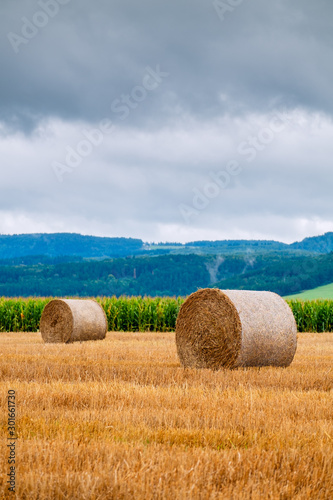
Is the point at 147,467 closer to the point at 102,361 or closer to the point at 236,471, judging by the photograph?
the point at 236,471

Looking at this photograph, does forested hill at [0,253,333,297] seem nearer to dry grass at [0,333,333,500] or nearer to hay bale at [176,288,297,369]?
A: hay bale at [176,288,297,369]

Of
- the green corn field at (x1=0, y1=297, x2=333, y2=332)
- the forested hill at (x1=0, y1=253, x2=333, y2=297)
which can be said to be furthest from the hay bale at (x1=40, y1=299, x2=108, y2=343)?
the forested hill at (x1=0, y1=253, x2=333, y2=297)

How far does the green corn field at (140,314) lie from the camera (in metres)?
28.2

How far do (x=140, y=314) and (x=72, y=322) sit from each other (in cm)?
896

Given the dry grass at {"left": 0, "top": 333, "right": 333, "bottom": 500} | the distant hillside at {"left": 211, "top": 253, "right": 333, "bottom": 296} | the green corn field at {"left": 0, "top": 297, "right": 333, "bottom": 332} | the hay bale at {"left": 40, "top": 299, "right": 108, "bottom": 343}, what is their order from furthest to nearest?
the distant hillside at {"left": 211, "top": 253, "right": 333, "bottom": 296}, the green corn field at {"left": 0, "top": 297, "right": 333, "bottom": 332}, the hay bale at {"left": 40, "top": 299, "right": 108, "bottom": 343}, the dry grass at {"left": 0, "top": 333, "right": 333, "bottom": 500}

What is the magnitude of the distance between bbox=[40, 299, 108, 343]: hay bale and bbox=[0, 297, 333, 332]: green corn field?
7649 mm

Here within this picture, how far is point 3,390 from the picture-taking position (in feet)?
24.5

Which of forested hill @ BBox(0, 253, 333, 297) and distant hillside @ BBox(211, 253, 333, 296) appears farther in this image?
forested hill @ BBox(0, 253, 333, 297)

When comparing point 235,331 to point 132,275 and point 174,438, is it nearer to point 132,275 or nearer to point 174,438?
point 174,438

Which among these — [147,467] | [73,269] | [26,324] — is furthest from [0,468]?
[73,269]

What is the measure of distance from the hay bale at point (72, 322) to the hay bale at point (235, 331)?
8.17 metres

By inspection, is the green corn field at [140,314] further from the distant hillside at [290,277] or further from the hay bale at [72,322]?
the distant hillside at [290,277]

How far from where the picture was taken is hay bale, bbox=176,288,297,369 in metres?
10.9

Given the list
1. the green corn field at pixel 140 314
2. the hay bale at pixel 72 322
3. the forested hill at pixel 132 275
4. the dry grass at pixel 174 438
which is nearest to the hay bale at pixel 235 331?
the dry grass at pixel 174 438
